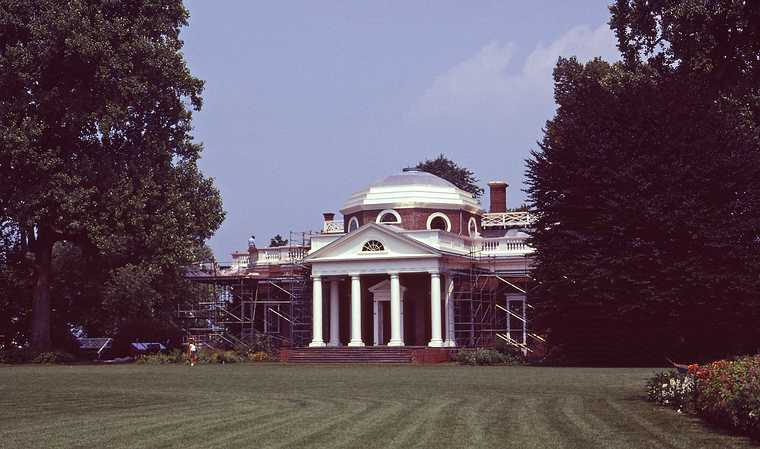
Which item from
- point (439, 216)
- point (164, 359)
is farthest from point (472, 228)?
point (164, 359)

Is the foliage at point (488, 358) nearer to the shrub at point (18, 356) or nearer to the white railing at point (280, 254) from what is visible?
the white railing at point (280, 254)

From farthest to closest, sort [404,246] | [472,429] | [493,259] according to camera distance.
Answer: [493,259], [404,246], [472,429]

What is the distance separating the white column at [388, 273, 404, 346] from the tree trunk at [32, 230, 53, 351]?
57.5 feet

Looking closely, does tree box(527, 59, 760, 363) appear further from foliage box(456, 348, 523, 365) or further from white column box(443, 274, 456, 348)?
white column box(443, 274, 456, 348)

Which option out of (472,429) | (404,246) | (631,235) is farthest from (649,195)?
(472,429)

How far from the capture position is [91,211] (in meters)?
48.8

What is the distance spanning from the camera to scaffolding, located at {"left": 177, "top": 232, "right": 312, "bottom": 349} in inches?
2430

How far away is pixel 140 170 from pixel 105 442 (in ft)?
123

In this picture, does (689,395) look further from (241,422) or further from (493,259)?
(493,259)

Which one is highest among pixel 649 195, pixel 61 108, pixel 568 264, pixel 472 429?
pixel 61 108

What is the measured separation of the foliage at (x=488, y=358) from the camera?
48.6 m

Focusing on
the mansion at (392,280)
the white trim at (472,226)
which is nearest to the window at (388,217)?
the mansion at (392,280)

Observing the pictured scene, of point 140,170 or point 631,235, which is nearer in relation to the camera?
point 631,235

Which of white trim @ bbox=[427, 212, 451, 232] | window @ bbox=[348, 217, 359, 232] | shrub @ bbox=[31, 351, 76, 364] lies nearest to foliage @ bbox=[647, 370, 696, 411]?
shrub @ bbox=[31, 351, 76, 364]
